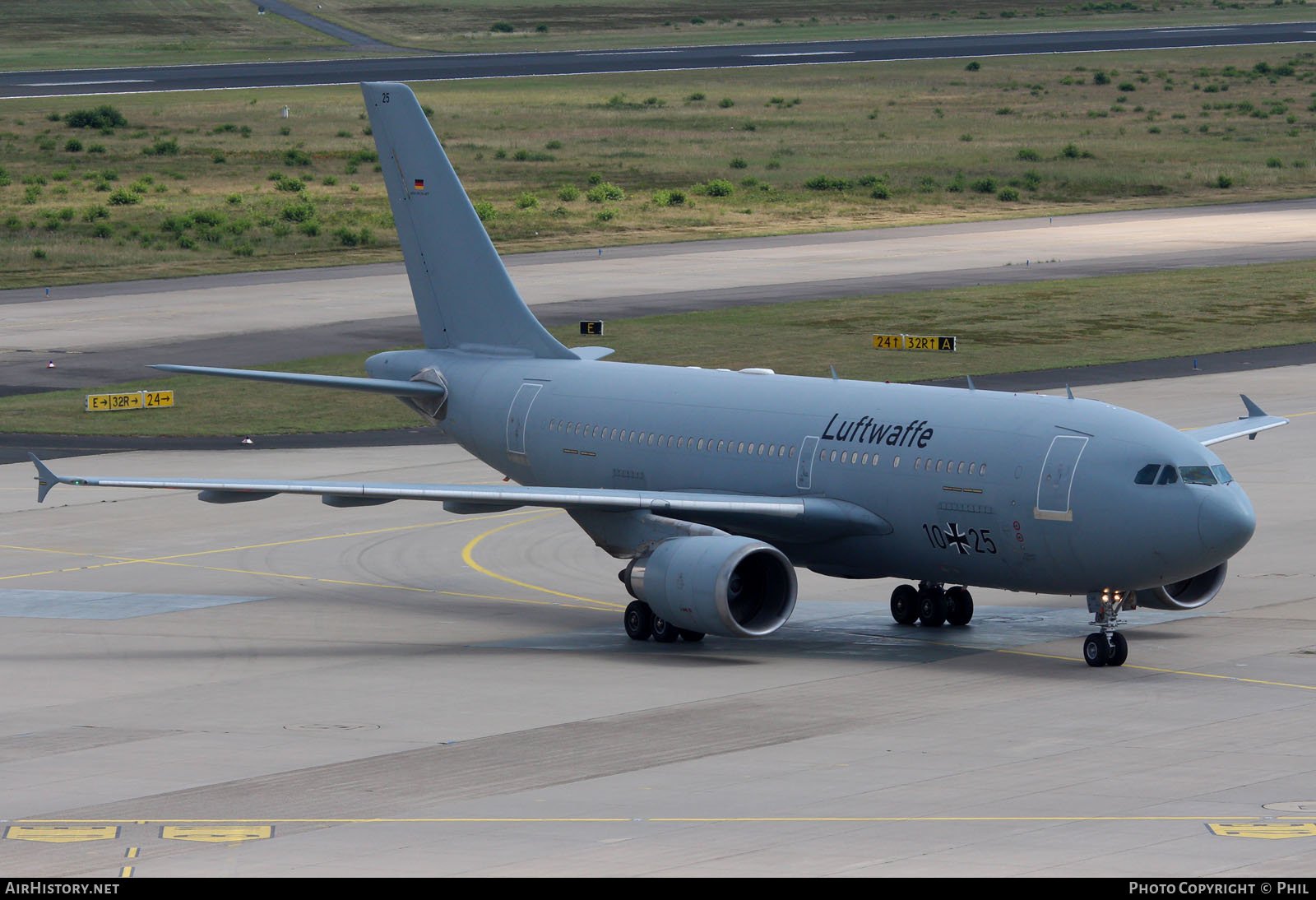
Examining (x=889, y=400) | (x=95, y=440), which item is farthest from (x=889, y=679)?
(x=95, y=440)

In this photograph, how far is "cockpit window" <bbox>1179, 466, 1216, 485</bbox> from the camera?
32.5 meters

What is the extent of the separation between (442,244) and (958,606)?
1565 cm

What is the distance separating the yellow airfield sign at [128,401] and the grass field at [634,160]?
35513mm

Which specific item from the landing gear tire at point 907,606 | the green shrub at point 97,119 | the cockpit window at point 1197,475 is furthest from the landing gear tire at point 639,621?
the green shrub at point 97,119

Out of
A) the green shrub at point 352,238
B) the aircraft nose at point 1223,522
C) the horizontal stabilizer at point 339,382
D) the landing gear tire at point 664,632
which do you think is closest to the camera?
the aircraft nose at point 1223,522

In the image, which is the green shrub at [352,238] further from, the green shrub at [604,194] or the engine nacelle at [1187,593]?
the engine nacelle at [1187,593]

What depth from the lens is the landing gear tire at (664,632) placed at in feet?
119

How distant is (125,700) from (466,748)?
721 cm

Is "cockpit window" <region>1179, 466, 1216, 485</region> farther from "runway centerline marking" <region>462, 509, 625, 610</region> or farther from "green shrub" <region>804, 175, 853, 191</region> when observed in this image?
"green shrub" <region>804, 175, 853, 191</region>

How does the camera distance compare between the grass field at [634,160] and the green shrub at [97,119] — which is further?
the green shrub at [97,119]

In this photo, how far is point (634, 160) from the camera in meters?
144

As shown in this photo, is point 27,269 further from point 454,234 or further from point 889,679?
point 889,679

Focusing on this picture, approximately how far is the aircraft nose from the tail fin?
16920mm

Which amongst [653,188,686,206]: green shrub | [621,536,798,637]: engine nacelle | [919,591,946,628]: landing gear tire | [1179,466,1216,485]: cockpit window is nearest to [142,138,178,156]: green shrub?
[653,188,686,206]: green shrub
